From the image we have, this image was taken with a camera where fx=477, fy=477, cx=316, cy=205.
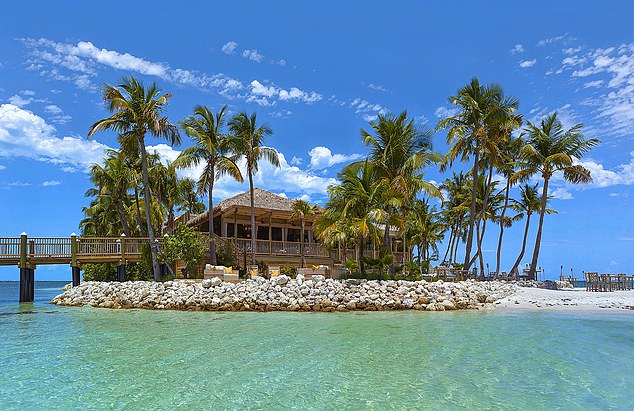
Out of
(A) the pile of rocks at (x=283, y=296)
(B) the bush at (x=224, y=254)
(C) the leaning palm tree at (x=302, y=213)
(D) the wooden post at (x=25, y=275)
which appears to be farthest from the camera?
(C) the leaning palm tree at (x=302, y=213)

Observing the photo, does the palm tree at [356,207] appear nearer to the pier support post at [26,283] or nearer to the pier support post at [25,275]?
the pier support post at [25,275]

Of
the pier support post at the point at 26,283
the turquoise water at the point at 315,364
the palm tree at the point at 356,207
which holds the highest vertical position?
the palm tree at the point at 356,207

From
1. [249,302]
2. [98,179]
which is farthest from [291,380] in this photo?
[98,179]

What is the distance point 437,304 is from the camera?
60.8 ft

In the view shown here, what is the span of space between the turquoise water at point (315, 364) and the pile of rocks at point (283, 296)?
3.21m

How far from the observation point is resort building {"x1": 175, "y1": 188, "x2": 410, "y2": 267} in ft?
85.3

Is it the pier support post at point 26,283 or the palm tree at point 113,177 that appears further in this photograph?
the palm tree at point 113,177

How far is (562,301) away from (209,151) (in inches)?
701

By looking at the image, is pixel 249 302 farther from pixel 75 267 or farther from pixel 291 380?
pixel 291 380

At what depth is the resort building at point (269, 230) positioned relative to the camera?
25984 mm

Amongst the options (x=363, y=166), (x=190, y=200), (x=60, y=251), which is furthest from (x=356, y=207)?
(x=190, y=200)

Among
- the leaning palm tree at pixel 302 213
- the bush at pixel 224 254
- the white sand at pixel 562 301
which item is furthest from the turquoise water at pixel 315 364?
the leaning palm tree at pixel 302 213

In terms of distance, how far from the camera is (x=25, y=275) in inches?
866

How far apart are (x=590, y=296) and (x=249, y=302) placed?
53.4 ft
